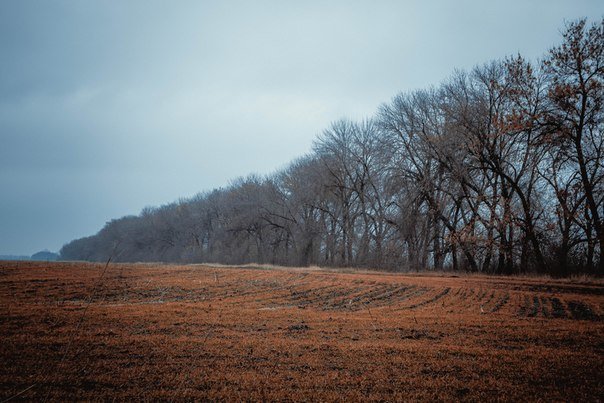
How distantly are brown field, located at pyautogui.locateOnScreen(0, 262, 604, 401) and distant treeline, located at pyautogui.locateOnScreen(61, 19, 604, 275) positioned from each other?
8.12ft

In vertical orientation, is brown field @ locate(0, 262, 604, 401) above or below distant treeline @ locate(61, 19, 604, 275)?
below

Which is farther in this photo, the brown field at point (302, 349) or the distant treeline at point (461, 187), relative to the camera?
the distant treeline at point (461, 187)

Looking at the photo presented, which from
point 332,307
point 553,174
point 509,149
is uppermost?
point 509,149

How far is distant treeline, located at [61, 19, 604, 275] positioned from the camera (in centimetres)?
1961

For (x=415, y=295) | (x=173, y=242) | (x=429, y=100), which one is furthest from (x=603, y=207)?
(x=173, y=242)

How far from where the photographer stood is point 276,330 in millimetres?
7332

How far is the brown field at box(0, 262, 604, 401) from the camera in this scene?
13.9ft

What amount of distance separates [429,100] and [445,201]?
30.0 feet

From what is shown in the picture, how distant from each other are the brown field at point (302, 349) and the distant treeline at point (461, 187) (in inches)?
97.4

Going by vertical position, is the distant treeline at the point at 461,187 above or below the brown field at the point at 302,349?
above

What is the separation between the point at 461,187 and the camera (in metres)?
27.6

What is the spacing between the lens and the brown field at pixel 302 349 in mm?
4238

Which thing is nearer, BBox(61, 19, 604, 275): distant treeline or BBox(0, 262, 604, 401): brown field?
BBox(0, 262, 604, 401): brown field

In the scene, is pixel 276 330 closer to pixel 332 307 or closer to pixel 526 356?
pixel 332 307
